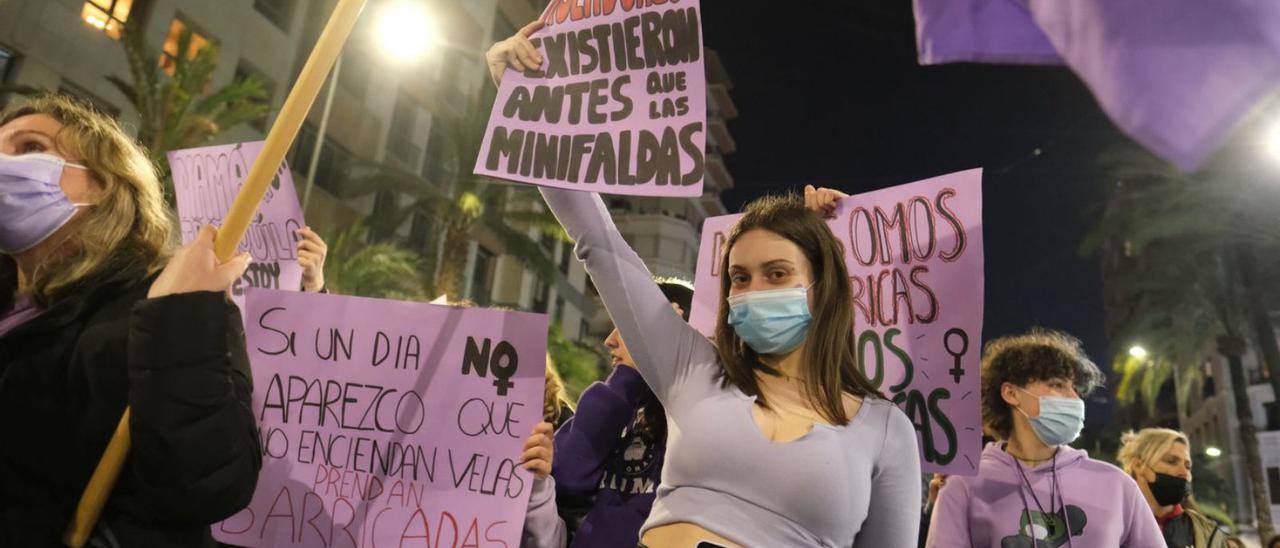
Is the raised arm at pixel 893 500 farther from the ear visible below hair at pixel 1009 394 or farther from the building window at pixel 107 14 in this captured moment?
the building window at pixel 107 14

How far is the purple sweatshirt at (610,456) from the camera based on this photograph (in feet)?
9.76

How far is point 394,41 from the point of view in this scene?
17359mm

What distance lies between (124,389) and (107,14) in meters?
19.2

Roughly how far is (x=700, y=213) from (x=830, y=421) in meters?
55.6

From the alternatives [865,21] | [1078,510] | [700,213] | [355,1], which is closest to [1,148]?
[355,1]

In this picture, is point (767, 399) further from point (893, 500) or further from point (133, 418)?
point (133, 418)

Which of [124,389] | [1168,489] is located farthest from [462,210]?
[124,389]

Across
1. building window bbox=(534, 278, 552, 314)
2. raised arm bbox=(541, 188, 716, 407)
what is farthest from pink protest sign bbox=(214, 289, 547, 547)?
building window bbox=(534, 278, 552, 314)

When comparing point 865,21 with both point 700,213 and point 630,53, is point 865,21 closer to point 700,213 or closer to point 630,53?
point 700,213

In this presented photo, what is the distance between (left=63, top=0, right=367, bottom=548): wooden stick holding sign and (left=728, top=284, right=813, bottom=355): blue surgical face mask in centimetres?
123

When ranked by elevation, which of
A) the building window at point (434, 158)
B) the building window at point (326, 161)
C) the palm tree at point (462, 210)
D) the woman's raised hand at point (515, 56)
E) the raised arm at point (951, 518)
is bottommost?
the raised arm at point (951, 518)

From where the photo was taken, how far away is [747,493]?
6.73ft

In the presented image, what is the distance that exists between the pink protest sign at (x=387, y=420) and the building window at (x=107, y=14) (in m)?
17.1

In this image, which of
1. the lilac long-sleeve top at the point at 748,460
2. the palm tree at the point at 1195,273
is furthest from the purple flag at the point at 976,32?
the palm tree at the point at 1195,273
